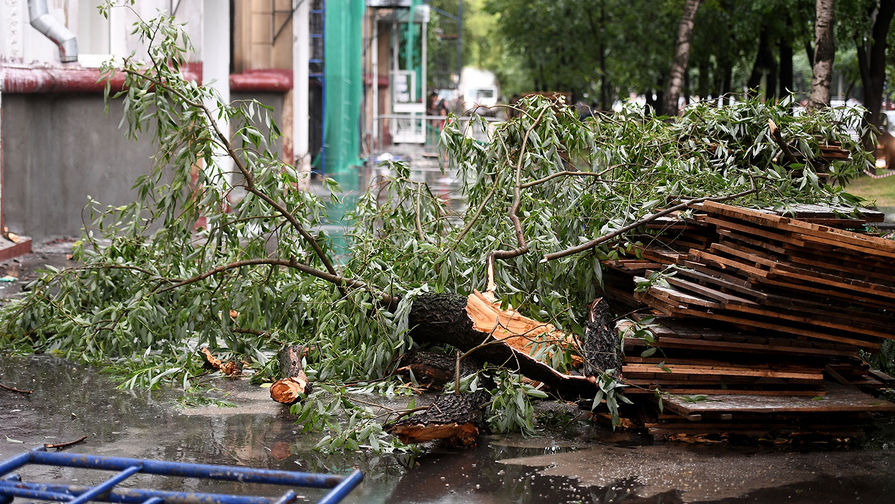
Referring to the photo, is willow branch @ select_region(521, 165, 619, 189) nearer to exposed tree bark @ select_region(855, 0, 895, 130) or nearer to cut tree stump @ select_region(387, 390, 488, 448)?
cut tree stump @ select_region(387, 390, 488, 448)

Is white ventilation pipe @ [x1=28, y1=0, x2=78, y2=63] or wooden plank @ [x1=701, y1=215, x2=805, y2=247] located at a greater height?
white ventilation pipe @ [x1=28, y1=0, x2=78, y2=63]

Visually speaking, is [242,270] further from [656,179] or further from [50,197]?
[50,197]

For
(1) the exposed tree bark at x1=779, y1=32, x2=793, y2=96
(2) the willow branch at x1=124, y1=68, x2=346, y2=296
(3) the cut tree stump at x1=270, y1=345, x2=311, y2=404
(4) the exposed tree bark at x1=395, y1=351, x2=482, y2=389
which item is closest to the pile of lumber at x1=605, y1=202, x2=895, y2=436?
(4) the exposed tree bark at x1=395, y1=351, x2=482, y2=389

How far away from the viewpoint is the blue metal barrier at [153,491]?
2.90 m

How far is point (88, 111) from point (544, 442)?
9626 millimetres

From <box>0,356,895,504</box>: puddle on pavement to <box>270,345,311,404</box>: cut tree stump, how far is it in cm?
8

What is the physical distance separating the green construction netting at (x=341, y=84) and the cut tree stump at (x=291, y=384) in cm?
1488

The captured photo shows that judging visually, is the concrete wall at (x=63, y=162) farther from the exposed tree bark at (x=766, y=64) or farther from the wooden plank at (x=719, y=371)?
the exposed tree bark at (x=766, y=64)

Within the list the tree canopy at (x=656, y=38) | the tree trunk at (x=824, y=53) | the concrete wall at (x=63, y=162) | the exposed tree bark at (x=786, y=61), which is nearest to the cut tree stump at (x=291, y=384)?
the concrete wall at (x=63, y=162)

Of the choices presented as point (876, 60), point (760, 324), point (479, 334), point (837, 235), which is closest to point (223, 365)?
point (479, 334)

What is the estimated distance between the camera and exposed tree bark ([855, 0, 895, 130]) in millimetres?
22469

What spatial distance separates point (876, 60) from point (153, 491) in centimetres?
2366

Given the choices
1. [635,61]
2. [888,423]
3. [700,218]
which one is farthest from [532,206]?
[635,61]

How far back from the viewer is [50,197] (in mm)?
13062
